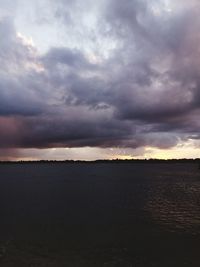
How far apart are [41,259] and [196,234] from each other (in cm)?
2240

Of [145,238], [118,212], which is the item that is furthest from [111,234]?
[118,212]

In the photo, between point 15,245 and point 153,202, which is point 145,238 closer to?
point 15,245

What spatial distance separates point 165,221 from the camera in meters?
56.9

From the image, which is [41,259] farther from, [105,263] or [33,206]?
[33,206]

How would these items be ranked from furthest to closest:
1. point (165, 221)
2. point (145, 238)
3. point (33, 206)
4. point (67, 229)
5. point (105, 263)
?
point (33, 206) → point (165, 221) → point (67, 229) → point (145, 238) → point (105, 263)

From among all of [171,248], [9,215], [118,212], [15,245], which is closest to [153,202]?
[118,212]

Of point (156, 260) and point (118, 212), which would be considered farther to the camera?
point (118, 212)

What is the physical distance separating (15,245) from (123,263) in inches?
537

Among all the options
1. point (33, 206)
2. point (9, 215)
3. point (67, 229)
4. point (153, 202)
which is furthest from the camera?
point (153, 202)

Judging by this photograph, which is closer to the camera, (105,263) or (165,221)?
(105,263)

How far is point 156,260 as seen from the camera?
116 ft

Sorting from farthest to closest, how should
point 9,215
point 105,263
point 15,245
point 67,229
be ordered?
point 9,215, point 67,229, point 15,245, point 105,263

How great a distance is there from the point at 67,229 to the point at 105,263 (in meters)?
17.1

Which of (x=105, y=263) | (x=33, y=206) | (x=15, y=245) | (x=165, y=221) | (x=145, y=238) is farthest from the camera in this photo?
(x=33, y=206)
